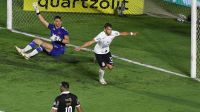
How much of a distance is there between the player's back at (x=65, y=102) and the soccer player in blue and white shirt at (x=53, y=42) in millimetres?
7885

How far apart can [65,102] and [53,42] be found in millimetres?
8431

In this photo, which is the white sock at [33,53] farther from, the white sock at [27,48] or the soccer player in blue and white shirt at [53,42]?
the white sock at [27,48]

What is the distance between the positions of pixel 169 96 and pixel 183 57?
215 inches

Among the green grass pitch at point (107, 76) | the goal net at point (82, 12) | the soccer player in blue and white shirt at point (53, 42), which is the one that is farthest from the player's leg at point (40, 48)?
the goal net at point (82, 12)

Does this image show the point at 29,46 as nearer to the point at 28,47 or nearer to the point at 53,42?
the point at 28,47

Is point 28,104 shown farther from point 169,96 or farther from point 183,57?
point 183,57

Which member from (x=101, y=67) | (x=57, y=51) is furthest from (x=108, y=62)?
(x=57, y=51)

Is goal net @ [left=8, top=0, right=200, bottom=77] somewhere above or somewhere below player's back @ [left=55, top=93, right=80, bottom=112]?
above

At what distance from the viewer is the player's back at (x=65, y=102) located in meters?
12.9

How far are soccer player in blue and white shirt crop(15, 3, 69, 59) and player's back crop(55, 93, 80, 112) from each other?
789 centimetres

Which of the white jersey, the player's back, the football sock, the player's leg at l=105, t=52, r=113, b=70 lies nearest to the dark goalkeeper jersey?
the player's back

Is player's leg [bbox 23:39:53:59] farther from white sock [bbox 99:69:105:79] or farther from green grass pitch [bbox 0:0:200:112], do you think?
white sock [bbox 99:69:105:79]

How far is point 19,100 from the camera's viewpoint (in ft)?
56.1

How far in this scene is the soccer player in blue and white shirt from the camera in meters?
20.8
